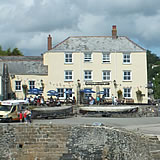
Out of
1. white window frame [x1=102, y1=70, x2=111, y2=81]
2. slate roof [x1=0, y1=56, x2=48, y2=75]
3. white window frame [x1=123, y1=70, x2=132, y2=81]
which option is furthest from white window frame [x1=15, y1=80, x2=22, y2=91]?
white window frame [x1=123, y1=70, x2=132, y2=81]

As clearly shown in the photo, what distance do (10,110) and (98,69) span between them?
2130cm

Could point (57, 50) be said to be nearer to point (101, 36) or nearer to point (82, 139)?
point (101, 36)

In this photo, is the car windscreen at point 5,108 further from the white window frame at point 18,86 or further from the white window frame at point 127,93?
the white window frame at point 127,93

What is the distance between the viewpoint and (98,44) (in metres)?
48.3

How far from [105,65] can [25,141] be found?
2830 cm

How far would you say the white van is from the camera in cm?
2706

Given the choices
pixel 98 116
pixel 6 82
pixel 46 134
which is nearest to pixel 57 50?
pixel 6 82

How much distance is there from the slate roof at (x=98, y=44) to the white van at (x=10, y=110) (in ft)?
62.7

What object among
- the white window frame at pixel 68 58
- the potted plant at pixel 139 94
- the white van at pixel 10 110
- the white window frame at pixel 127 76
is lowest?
the white van at pixel 10 110

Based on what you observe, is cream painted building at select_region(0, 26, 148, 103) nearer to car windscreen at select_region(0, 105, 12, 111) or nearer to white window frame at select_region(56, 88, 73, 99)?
white window frame at select_region(56, 88, 73, 99)

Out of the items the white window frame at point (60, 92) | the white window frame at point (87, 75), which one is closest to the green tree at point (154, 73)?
the white window frame at point (87, 75)

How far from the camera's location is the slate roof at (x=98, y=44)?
156 feet

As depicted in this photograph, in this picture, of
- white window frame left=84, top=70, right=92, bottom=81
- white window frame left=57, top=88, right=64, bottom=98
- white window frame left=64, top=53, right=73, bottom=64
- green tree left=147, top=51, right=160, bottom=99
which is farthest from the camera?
green tree left=147, top=51, right=160, bottom=99

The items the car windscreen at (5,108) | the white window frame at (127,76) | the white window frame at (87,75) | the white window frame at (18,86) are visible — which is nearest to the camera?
the car windscreen at (5,108)
